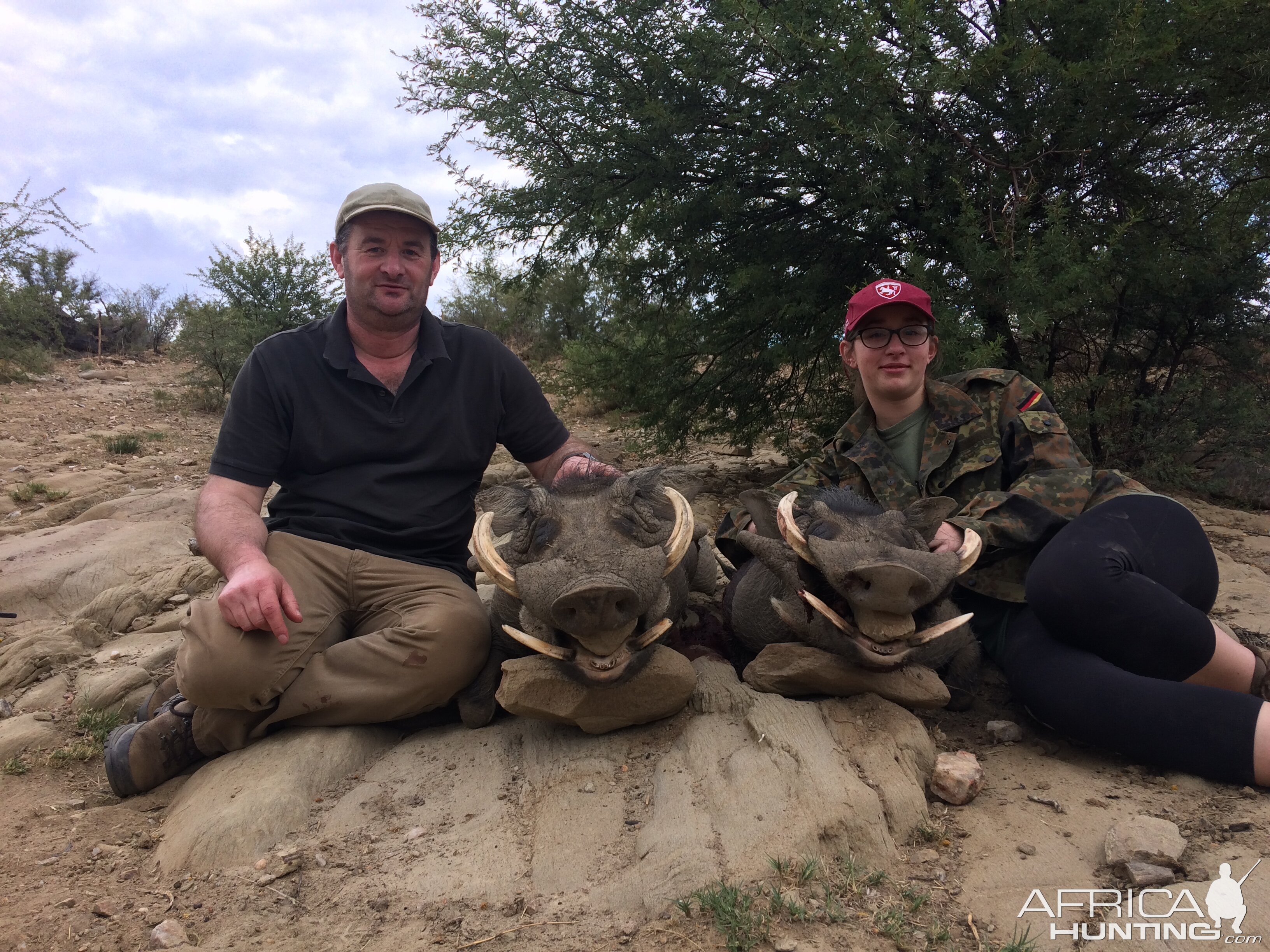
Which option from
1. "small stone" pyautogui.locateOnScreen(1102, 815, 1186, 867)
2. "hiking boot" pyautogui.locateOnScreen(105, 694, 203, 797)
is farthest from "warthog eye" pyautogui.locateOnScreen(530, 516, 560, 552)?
"small stone" pyautogui.locateOnScreen(1102, 815, 1186, 867)

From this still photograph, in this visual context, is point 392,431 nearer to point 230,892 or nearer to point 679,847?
point 230,892

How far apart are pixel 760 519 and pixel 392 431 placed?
Answer: 1551 mm

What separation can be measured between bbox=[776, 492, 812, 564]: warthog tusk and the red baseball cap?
85 cm

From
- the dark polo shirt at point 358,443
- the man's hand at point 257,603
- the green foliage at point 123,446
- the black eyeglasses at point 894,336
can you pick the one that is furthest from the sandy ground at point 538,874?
the green foliage at point 123,446

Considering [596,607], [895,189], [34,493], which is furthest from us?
[34,493]

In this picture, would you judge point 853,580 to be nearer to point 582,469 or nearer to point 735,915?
point 735,915

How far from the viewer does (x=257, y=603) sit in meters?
2.92

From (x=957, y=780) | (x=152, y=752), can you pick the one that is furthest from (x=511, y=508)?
(x=957, y=780)

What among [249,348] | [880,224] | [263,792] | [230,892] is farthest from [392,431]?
[249,348]

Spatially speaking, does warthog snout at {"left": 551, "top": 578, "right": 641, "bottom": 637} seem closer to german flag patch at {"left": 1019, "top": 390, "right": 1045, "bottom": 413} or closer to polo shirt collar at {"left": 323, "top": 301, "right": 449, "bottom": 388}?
polo shirt collar at {"left": 323, "top": 301, "right": 449, "bottom": 388}

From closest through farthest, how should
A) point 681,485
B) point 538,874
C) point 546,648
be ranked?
1. point 538,874
2. point 546,648
3. point 681,485

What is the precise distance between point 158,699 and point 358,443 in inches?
51.0

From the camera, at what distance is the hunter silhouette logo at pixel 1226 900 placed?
1.91 m

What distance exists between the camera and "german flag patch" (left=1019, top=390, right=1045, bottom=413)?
3393mm
